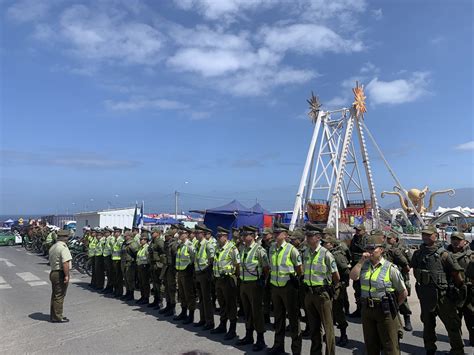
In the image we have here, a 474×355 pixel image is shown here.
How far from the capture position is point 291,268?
22.2 ft

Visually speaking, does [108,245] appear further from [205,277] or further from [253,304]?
[253,304]

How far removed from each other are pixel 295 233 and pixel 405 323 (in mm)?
2953

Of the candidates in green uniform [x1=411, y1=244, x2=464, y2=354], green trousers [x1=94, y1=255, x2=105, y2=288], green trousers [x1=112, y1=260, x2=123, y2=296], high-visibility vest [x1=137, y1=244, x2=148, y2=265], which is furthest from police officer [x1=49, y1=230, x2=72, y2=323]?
green uniform [x1=411, y1=244, x2=464, y2=354]

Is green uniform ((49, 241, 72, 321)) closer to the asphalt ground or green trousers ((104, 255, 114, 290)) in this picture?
the asphalt ground

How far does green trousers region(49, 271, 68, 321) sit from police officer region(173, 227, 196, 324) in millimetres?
2572

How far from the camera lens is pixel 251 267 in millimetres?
7355

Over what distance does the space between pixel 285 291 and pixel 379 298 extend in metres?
1.78

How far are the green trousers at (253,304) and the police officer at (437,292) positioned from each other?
2.61 m

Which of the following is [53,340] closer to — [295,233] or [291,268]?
[291,268]

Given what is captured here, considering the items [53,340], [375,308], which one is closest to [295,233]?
[375,308]

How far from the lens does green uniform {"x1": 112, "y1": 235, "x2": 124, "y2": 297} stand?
40.4 feet

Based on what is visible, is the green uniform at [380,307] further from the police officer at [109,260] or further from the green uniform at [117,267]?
the police officer at [109,260]

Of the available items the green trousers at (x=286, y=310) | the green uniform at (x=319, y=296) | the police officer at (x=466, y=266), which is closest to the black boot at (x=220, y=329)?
the green trousers at (x=286, y=310)

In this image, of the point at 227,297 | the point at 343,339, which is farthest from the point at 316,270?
the point at 227,297
